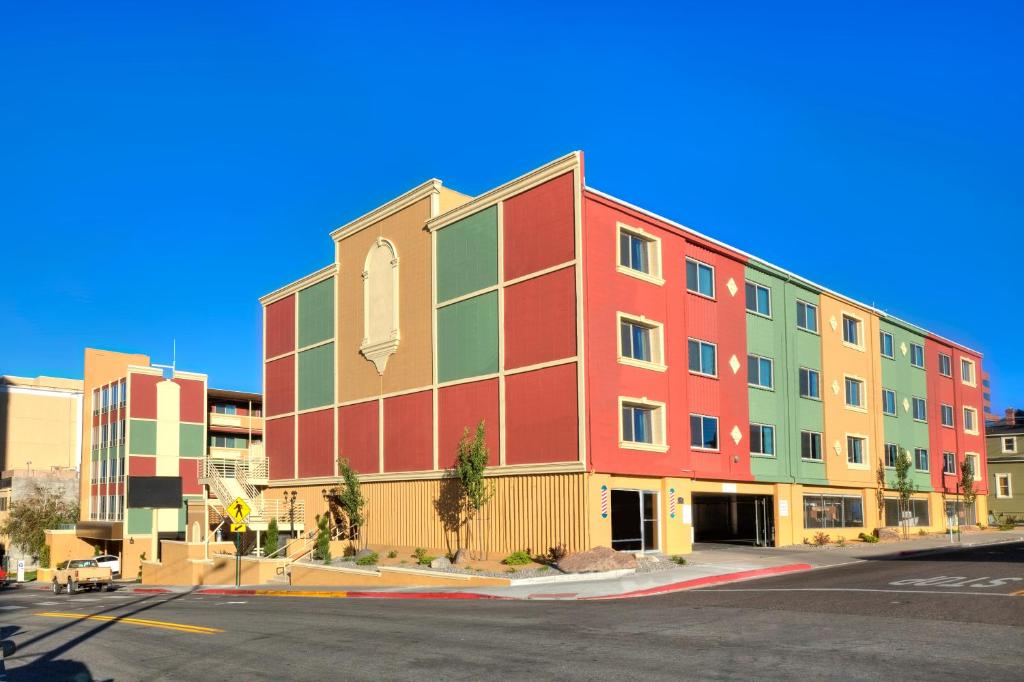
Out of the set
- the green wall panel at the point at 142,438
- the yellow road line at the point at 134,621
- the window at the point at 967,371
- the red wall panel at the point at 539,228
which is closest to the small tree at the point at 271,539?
the yellow road line at the point at 134,621

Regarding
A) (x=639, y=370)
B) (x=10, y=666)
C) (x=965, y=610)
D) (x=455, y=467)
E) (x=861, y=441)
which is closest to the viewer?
(x=10, y=666)

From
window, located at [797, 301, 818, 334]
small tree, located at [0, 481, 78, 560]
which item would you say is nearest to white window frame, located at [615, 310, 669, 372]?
window, located at [797, 301, 818, 334]

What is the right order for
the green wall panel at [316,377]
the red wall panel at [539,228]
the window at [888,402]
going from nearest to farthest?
the red wall panel at [539,228]
the green wall panel at [316,377]
the window at [888,402]

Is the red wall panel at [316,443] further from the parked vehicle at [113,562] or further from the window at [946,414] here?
the window at [946,414]

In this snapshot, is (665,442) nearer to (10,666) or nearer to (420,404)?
(420,404)

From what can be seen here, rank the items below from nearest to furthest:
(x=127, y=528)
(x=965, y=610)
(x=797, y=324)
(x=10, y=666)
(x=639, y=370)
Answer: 1. (x=10, y=666)
2. (x=965, y=610)
3. (x=639, y=370)
4. (x=797, y=324)
5. (x=127, y=528)

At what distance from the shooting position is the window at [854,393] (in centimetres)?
5019

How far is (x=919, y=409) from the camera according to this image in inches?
2293

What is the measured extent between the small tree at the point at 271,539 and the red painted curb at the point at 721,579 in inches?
1012

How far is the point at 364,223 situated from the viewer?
47031mm

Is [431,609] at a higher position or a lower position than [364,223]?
lower

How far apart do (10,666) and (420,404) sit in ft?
85.9

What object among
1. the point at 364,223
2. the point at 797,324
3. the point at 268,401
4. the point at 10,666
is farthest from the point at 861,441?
the point at 10,666

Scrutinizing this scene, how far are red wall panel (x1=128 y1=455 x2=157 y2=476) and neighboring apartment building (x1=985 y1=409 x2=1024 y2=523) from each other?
69.1 meters
